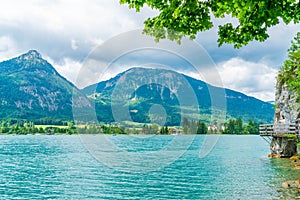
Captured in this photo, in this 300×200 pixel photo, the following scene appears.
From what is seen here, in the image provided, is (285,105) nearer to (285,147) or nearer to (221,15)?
(285,147)

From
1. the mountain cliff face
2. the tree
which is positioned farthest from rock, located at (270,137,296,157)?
the tree

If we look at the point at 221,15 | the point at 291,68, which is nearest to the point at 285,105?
the point at 291,68

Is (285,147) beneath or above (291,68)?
beneath

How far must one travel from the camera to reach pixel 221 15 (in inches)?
413

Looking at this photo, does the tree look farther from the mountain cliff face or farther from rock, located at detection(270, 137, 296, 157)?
rock, located at detection(270, 137, 296, 157)

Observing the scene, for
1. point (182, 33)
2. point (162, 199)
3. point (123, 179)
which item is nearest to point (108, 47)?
point (182, 33)

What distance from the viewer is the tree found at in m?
8.88

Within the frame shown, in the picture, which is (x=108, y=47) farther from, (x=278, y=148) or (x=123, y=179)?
(x=278, y=148)

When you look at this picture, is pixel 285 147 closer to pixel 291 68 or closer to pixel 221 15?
pixel 291 68

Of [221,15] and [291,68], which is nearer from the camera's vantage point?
[221,15]

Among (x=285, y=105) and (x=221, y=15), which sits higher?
(x=285, y=105)

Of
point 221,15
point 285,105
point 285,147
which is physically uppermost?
point 285,105

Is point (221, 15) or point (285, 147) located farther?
point (285, 147)

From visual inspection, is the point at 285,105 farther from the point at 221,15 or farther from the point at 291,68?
the point at 221,15
